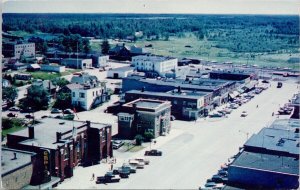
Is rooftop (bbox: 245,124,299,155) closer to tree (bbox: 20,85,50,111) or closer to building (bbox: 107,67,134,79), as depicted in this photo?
tree (bbox: 20,85,50,111)

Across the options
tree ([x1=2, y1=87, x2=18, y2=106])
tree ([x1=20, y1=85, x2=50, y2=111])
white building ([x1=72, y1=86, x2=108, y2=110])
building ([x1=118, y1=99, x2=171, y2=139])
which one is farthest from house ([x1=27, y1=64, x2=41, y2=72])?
building ([x1=118, y1=99, x2=171, y2=139])

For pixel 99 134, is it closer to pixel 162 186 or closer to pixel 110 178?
pixel 110 178

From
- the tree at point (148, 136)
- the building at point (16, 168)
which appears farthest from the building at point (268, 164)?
the building at point (16, 168)

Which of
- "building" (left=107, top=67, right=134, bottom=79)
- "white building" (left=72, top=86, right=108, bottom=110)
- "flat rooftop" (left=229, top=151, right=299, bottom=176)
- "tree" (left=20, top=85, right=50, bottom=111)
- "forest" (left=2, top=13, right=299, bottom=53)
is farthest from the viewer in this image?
"forest" (left=2, top=13, right=299, bottom=53)

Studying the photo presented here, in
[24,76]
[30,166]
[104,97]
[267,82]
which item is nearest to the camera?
[30,166]

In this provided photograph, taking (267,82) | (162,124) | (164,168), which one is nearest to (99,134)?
(164,168)

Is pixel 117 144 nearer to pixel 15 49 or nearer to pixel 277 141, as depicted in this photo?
pixel 277 141

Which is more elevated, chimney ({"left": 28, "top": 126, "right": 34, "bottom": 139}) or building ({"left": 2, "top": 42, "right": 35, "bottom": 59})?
building ({"left": 2, "top": 42, "right": 35, "bottom": 59})
